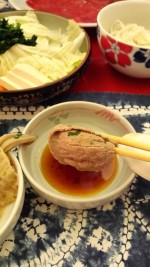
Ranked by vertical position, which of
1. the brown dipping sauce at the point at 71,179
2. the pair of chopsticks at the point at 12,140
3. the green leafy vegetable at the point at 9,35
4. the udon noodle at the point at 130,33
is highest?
the green leafy vegetable at the point at 9,35

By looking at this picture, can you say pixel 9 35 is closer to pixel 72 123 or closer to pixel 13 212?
pixel 72 123

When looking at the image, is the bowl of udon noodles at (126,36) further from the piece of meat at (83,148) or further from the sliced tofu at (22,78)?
the piece of meat at (83,148)

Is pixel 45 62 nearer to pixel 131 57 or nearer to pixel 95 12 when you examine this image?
pixel 131 57

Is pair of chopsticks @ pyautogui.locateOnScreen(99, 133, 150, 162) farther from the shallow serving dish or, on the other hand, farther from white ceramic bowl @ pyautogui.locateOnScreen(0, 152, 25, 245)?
the shallow serving dish

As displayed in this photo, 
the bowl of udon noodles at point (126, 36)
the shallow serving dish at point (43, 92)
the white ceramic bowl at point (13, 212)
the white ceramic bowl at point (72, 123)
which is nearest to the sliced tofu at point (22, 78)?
the shallow serving dish at point (43, 92)

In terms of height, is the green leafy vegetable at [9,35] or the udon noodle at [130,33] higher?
the green leafy vegetable at [9,35]

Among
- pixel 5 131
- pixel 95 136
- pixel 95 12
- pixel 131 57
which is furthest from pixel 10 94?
pixel 95 12
